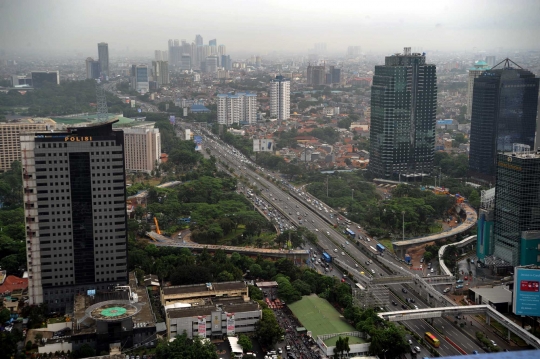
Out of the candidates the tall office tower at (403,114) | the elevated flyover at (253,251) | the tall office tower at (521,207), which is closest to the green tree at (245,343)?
the elevated flyover at (253,251)

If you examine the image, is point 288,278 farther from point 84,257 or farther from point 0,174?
point 0,174

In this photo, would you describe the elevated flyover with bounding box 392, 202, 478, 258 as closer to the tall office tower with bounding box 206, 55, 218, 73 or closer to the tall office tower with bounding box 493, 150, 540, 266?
the tall office tower with bounding box 493, 150, 540, 266

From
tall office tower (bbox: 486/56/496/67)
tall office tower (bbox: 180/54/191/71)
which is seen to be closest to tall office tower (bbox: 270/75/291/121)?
tall office tower (bbox: 486/56/496/67)

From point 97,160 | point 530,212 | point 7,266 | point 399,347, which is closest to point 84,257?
point 97,160

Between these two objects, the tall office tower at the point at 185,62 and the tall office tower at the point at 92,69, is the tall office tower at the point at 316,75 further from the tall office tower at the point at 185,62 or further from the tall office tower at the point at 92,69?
the tall office tower at the point at 92,69

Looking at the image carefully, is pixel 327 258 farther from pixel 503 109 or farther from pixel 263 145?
pixel 263 145

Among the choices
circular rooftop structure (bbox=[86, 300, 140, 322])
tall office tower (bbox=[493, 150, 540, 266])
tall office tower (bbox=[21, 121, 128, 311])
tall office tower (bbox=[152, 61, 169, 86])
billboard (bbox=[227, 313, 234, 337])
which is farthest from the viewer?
tall office tower (bbox=[152, 61, 169, 86])

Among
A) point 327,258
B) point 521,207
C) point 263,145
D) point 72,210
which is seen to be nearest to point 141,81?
point 263,145
